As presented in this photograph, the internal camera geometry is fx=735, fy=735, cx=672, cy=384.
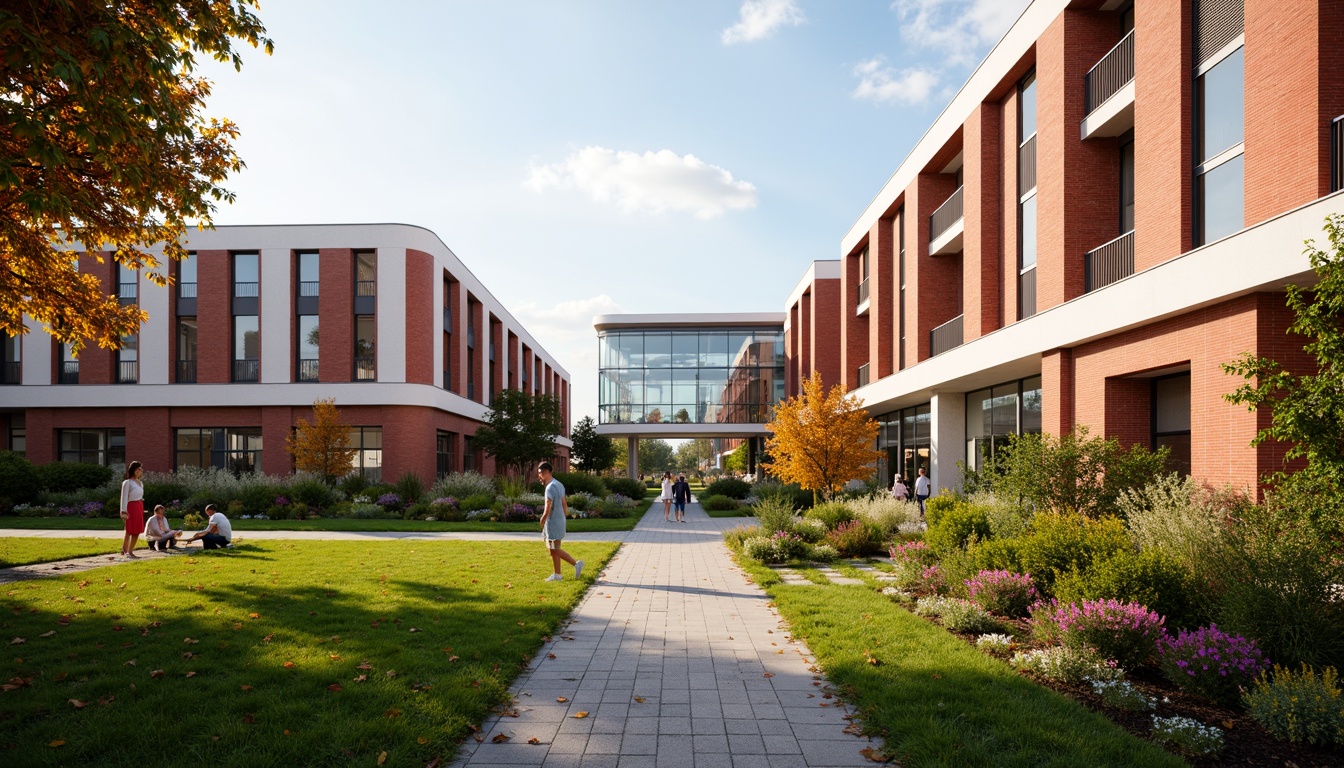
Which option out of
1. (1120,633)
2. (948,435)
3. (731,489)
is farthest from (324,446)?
Answer: (1120,633)

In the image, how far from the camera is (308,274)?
3259cm

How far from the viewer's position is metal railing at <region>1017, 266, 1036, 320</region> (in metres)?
18.1

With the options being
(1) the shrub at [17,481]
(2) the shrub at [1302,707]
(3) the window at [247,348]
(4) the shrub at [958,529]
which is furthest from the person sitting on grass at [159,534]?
(3) the window at [247,348]

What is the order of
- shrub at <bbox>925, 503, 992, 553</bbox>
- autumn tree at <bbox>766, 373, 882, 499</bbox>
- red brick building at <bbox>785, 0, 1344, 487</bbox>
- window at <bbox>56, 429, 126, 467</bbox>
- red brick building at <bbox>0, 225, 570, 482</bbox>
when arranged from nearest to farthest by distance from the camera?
red brick building at <bbox>785, 0, 1344, 487</bbox> < shrub at <bbox>925, 503, 992, 553</bbox> < autumn tree at <bbox>766, 373, 882, 499</bbox> < red brick building at <bbox>0, 225, 570, 482</bbox> < window at <bbox>56, 429, 126, 467</bbox>

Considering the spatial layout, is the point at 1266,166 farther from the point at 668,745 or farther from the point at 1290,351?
the point at 668,745

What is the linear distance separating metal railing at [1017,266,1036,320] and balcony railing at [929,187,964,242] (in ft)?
14.8

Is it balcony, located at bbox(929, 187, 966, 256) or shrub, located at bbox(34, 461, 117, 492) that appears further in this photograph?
shrub, located at bbox(34, 461, 117, 492)

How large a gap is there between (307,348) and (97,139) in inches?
1101

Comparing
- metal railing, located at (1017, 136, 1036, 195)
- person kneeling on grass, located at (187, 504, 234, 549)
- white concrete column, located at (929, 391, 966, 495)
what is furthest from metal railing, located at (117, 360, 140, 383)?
metal railing, located at (1017, 136, 1036, 195)

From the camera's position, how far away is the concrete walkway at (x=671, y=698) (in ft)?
15.6

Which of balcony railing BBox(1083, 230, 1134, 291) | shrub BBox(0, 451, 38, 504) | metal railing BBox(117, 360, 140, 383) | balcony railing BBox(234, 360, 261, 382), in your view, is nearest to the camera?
balcony railing BBox(1083, 230, 1134, 291)

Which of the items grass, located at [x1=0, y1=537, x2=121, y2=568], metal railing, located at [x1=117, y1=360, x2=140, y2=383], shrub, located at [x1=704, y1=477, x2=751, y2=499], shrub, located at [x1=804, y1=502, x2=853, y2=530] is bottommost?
shrub, located at [x1=704, y1=477, x2=751, y2=499]

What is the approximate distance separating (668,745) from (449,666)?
2407 millimetres

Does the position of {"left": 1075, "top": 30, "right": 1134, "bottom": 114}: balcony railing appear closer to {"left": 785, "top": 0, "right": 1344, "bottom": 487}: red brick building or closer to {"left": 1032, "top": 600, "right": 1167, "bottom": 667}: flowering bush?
{"left": 785, "top": 0, "right": 1344, "bottom": 487}: red brick building
